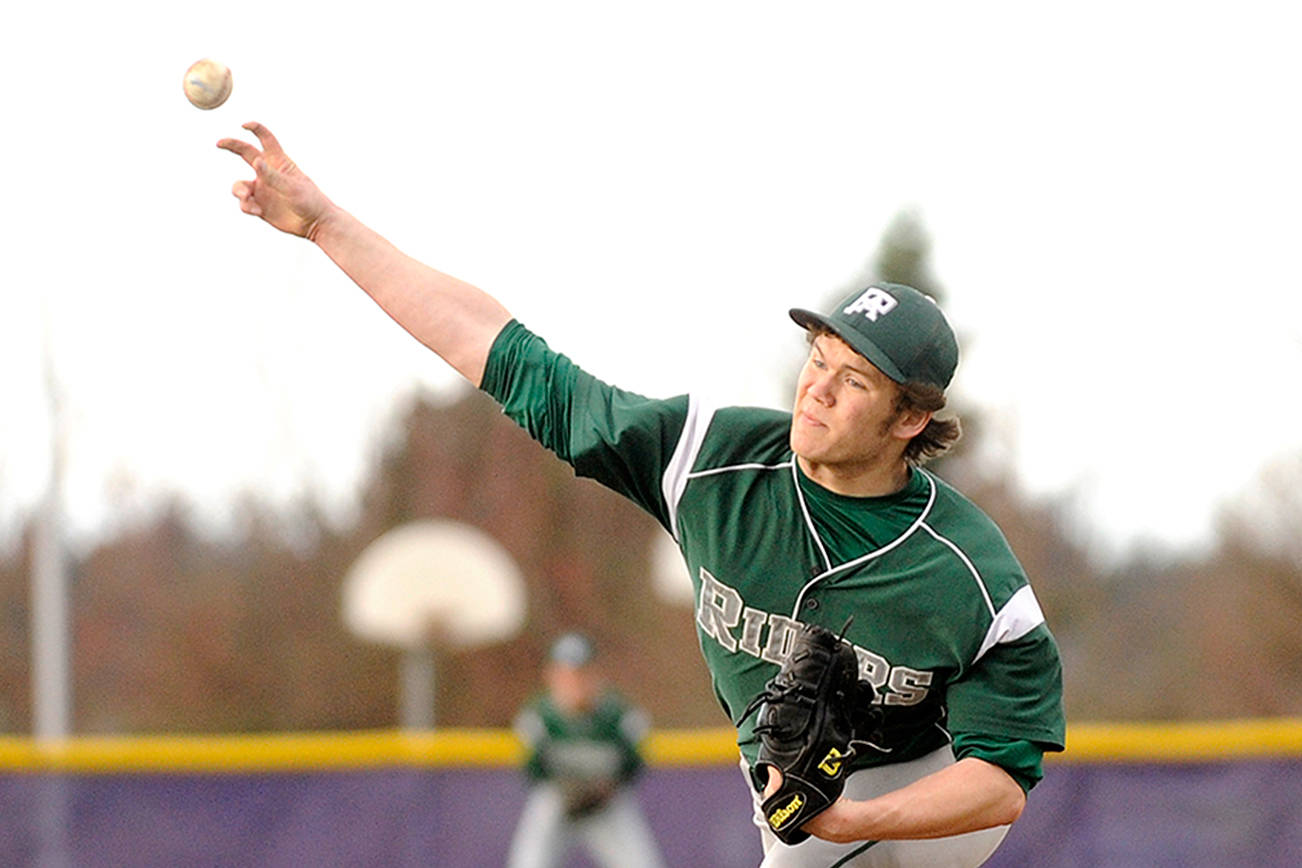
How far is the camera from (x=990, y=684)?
372 cm

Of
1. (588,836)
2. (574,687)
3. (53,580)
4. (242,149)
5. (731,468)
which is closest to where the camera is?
(242,149)

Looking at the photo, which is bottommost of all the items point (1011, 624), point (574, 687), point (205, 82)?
point (574, 687)

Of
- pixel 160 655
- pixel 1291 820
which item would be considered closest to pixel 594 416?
pixel 1291 820

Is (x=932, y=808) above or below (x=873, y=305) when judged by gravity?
below

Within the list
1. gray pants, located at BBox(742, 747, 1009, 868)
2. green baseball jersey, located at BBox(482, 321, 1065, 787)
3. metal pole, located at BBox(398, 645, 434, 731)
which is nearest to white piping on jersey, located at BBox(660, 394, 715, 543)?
green baseball jersey, located at BBox(482, 321, 1065, 787)

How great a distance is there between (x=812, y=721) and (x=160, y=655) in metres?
23.6

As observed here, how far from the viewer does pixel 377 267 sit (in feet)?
12.6

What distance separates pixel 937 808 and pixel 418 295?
1.55 meters

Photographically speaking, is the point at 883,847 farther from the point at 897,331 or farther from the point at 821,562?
the point at 897,331

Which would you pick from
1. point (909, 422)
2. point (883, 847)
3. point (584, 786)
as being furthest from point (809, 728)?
point (584, 786)

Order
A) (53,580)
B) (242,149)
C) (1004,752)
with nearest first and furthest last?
1. (1004,752)
2. (242,149)
3. (53,580)

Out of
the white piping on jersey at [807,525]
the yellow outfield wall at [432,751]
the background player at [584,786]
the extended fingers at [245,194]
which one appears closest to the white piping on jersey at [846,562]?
the white piping on jersey at [807,525]

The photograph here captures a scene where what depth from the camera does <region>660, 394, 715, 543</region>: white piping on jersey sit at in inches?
154

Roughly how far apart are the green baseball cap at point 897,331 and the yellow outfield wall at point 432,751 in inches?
251
